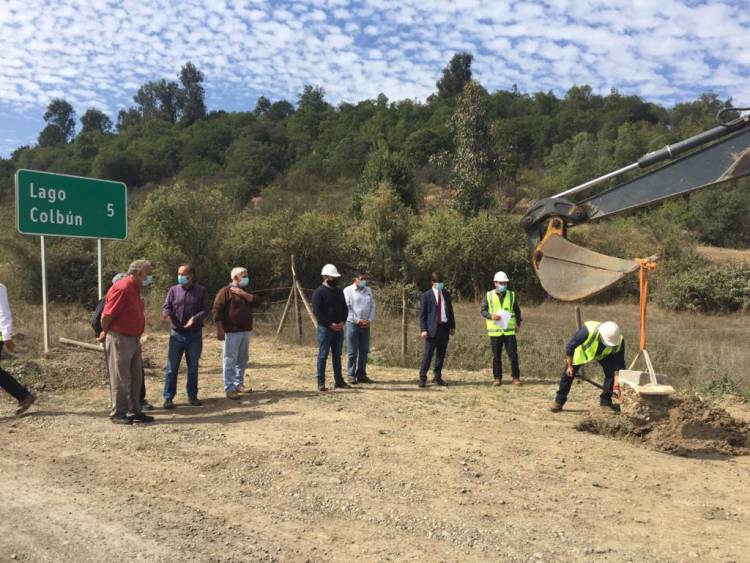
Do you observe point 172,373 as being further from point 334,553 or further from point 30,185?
point 30,185

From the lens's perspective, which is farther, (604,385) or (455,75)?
(455,75)

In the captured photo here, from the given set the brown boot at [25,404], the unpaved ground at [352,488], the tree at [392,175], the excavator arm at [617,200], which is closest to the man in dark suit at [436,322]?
the unpaved ground at [352,488]

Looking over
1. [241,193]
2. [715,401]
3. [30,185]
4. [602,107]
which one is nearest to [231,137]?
[241,193]

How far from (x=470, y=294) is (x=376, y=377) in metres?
17.2

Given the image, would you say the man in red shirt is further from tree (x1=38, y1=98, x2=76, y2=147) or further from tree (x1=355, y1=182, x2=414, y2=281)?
tree (x1=38, y1=98, x2=76, y2=147)

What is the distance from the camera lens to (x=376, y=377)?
32.8ft

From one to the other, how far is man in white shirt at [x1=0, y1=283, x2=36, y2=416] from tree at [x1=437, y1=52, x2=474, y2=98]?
114532mm

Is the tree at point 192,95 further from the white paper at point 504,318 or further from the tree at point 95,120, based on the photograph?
the white paper at point 504,318

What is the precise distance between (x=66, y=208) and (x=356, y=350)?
5775 millimetres

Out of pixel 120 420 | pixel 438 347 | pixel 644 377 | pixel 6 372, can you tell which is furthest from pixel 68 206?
pixel 644 377

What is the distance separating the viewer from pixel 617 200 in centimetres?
611

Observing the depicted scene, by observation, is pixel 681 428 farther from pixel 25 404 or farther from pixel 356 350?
pixel 25 404

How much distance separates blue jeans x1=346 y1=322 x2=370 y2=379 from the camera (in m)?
9.24

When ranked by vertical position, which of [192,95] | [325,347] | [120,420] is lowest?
[120,420]
